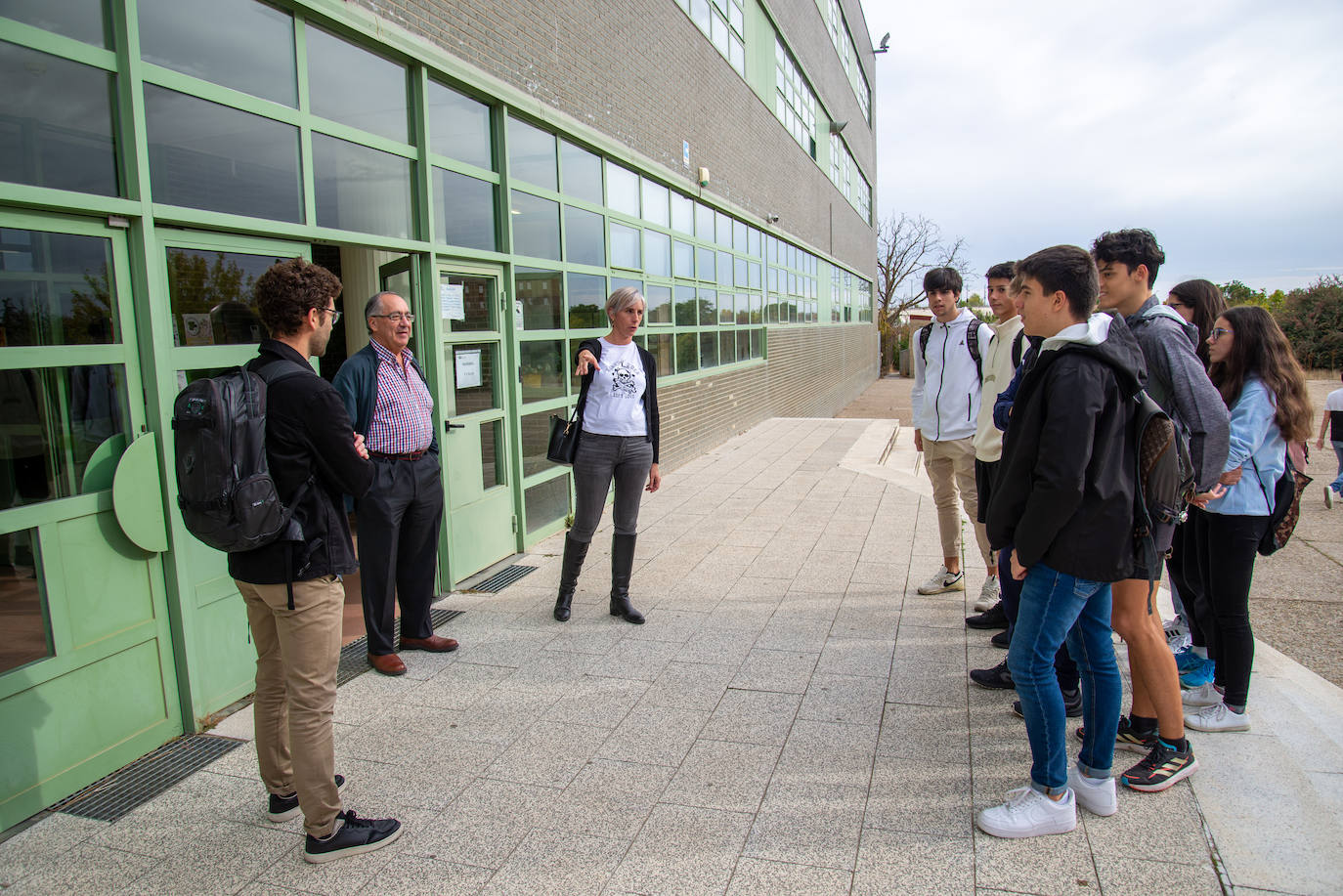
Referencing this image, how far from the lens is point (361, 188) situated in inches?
181

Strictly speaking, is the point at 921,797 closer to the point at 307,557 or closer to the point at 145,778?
the point at 307,557

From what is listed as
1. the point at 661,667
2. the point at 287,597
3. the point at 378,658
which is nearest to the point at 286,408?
the point at 287,597

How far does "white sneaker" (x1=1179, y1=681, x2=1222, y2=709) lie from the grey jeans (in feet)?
9.05

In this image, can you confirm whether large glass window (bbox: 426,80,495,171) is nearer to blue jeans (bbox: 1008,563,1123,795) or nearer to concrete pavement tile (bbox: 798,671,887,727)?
concrete pavement tile (bbox: 798,671,887,727)

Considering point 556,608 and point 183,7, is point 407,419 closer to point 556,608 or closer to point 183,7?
point 556,608

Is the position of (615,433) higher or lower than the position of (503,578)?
higher

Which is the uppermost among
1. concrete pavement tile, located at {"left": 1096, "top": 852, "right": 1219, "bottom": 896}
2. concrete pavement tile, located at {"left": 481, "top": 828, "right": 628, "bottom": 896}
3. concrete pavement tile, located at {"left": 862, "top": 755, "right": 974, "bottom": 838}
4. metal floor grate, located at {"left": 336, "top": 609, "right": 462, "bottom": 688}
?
metal floor grate, located at {"left": 336, "top": 609, "right": 462, "bottom": 688}

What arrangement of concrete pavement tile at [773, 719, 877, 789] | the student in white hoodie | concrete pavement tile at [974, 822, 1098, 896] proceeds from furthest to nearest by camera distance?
the student in white hoodie < concrete pavement tile at [773, 719, 877, 789] < concrete pavement tile at [974, 822, 1098, 896]

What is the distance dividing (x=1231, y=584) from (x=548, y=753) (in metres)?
2.74

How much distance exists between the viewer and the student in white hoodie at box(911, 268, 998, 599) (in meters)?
4.79

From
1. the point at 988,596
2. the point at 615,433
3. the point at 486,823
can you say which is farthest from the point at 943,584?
the point at 486,823

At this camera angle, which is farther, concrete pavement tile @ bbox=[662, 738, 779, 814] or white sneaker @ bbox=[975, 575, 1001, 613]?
white sneaker @ bbox=[975, 575, 1001, 613]

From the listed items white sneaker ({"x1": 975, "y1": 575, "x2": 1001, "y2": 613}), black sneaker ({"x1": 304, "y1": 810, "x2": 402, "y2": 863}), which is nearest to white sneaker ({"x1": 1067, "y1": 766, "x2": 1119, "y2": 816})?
white sneaker ({"x1": 975, "y1": 575, "x2": 1001, "y2": 613})

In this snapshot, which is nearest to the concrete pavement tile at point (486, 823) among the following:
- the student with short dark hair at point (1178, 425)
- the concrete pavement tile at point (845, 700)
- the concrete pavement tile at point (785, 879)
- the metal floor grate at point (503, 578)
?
the concrete pavement tile at point (785, 879)
